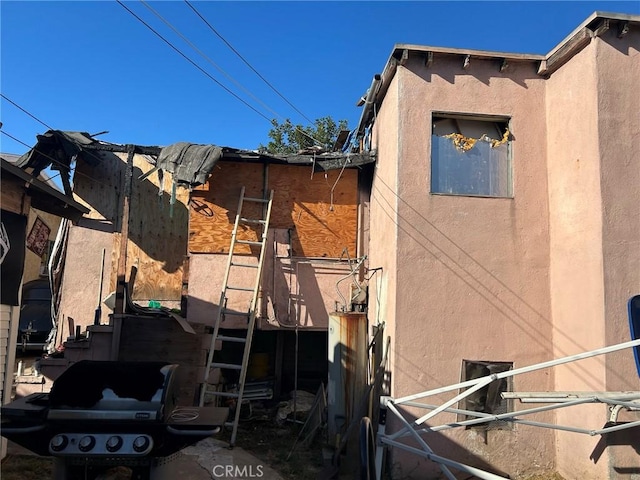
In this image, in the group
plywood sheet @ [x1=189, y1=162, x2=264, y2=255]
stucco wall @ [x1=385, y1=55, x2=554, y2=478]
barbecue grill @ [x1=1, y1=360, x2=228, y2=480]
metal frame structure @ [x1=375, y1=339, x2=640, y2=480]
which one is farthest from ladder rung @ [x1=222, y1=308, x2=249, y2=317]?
metal frame structure @ [x1=375, y1=339, x2=640, y2=480]

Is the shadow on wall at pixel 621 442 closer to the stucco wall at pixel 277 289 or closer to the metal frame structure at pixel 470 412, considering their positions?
the metal frame structure at pixel 470 412

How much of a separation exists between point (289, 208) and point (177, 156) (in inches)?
88.8

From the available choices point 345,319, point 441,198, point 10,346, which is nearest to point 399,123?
point 441,198

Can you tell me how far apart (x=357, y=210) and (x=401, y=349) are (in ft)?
10.9

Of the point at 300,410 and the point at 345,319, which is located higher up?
the point at 345,319

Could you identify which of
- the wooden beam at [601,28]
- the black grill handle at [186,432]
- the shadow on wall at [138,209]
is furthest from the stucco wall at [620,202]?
the shadow on wall at [138,209]

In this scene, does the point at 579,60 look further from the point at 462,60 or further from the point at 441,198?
the point at 441,198

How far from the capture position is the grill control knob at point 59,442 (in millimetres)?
3846

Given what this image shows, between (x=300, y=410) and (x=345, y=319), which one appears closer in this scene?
(x=345, y=319)

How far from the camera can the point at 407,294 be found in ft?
21.1

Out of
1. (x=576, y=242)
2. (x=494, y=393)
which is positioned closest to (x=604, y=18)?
(x=576, y=242)

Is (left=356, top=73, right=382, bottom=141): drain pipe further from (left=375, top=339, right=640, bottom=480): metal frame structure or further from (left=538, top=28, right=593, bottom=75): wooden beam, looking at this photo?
(left=375, top=339, right=640, bottom=480): metal frame structure
